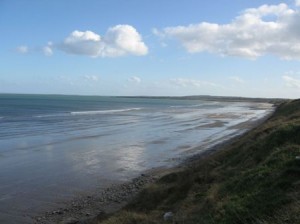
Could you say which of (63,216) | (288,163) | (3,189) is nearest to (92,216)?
(63,216)

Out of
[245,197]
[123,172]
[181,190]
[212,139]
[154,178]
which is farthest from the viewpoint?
[212,139]

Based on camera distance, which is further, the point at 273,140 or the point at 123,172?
the point at 123,172

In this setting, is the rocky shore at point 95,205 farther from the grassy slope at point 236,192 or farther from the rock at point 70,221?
the grassy slope at point 236,192

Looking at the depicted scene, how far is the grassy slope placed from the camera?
8.11 metres

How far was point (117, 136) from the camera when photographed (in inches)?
1489

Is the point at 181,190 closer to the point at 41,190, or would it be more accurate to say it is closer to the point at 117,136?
the point at 41,190

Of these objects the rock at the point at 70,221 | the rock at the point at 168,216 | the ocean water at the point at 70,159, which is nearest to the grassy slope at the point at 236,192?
the rock at the point at 168,216

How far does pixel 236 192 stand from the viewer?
10.0 meters

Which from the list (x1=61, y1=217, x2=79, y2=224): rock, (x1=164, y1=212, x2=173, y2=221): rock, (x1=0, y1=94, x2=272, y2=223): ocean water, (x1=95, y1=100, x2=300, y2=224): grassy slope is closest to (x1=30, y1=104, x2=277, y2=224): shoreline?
(x1=61, y1=217, x2=79, y2=224): rock

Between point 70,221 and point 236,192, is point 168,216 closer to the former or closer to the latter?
point 236,192

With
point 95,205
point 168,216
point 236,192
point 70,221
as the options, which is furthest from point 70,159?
point 236,192

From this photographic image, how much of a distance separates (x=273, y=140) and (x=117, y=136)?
952 inches

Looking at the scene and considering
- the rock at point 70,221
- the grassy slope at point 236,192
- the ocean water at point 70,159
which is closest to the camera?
the grassy slope at point 236,192

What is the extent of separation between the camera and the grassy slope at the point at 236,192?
26.6 ft
